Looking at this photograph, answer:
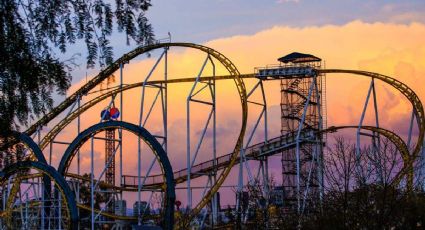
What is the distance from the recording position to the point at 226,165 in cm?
3312

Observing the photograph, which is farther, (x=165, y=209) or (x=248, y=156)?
(x=248, y=156)

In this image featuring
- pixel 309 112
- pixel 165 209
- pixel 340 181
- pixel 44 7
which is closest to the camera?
pixel 44 7

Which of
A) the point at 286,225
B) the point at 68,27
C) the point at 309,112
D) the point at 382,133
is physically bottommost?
the point at 286,225

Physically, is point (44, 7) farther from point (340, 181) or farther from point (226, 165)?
point (226, 165)

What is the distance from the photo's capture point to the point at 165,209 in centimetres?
3005

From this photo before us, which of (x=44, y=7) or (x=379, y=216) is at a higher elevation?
(x=44, y=7)

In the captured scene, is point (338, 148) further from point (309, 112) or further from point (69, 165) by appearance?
point (309, 112)

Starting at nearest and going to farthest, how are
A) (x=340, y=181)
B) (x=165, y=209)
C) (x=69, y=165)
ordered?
(x=340, y=181) → (x=165, y=209) → (x=69, y=165)

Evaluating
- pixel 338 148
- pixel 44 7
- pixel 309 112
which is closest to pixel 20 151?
pixel 44 7

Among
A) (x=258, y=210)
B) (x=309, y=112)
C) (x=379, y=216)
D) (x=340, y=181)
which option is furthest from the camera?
(x=309, y=112)

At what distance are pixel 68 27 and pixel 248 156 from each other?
2827cm

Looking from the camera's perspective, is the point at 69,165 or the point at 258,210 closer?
the point at 258,210

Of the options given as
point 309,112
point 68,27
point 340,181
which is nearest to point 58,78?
point 68,27

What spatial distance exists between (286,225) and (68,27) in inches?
540
